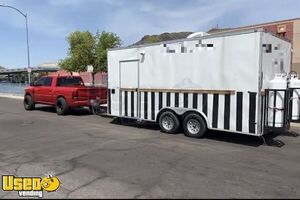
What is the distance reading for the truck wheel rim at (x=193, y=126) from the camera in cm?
1008

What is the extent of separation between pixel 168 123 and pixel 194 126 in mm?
1023

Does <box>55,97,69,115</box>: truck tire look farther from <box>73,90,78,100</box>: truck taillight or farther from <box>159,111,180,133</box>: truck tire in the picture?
<box>159,111,180,133</box>: truck tire

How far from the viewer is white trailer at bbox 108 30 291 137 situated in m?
8.84

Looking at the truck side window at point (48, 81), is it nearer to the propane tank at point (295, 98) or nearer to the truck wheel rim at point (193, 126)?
the truck wheel rim at point (193, 126)

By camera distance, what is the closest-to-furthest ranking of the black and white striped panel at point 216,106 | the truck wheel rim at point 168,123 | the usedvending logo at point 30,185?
the usedvending logo at point 30,185
the black and white striped panel at point 216,106
the truck wheel rim at point 168,123

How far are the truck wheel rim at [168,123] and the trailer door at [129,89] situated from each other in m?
1.13

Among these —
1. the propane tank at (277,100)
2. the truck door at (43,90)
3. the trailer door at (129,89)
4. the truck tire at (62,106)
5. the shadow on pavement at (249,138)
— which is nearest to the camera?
the propane tank at (277,100)

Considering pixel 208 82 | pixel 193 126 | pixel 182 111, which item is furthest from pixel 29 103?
pixel 208 82

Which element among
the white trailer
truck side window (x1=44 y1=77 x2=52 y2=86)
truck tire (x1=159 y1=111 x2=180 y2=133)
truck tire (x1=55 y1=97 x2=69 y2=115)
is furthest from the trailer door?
truck side window (x1=44 y1=77 x2=52 y2=86)

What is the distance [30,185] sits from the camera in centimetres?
600

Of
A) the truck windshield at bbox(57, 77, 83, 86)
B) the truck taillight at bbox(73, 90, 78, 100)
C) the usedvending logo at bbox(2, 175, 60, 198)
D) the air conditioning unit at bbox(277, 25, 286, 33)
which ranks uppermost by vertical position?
the air conditioning unit at bbox(277, 25, 286, 33)

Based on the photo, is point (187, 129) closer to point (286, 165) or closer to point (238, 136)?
point (238, 136)

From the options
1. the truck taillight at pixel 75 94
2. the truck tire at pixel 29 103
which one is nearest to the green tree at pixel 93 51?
the truck tire at pixel 29 103

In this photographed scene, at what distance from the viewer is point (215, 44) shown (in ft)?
31.3
